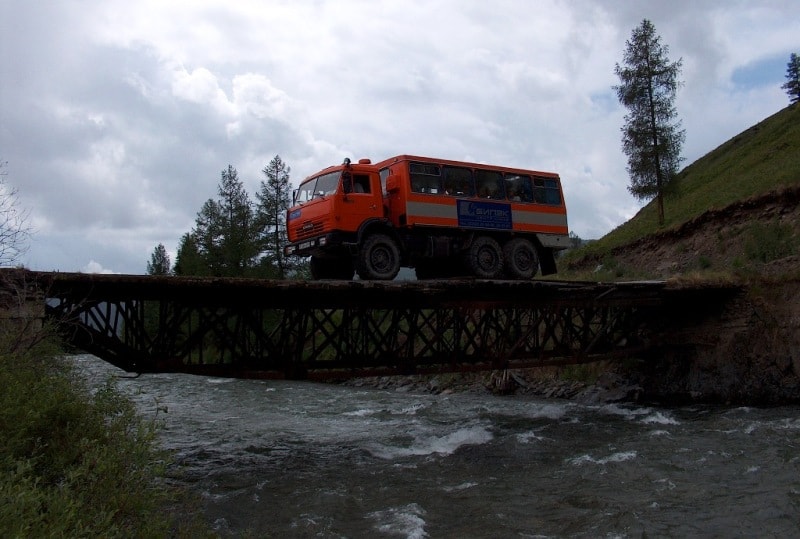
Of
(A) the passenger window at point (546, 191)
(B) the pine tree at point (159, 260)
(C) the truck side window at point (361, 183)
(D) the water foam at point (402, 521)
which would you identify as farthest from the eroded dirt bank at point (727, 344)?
(B) the pine tree at point (159, 260)

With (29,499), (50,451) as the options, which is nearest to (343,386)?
(50,451)

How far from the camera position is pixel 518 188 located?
19.2 meters

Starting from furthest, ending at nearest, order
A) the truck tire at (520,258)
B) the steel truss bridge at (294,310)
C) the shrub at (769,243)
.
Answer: the shrub at (769,243) < the truck tire at (520,258) < the steel truss bridge at (294,310)

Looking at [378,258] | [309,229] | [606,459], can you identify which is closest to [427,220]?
[378,258]

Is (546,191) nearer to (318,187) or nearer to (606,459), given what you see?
(318,187)

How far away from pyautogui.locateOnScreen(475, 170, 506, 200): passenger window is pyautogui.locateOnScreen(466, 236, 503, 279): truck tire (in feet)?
4.04

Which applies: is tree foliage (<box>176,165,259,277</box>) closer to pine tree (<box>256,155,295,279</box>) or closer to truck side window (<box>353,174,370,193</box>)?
pine tree (<box>256,155,295,279</box>)

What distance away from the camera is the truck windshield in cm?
1577

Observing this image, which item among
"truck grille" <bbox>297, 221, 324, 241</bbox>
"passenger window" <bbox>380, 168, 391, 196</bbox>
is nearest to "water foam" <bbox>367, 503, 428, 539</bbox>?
"truck grille" <bbox>297, 221, 324, 241</bbox>

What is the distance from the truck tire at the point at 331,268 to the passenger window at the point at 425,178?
2.68m

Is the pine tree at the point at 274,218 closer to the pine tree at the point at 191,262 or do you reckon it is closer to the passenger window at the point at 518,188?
the pine tree at the point at 191,262

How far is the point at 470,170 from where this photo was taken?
59.6ft

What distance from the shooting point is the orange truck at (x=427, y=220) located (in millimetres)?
15750

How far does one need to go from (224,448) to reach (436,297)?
6.23 m
